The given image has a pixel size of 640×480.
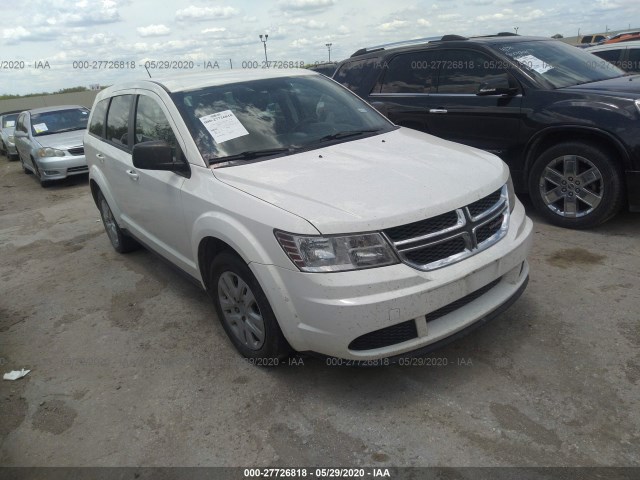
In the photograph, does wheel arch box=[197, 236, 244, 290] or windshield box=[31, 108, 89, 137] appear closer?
wheel arch box=[197, 236, 244, 290]

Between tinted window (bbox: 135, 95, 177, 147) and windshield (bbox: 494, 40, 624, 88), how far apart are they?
3531 millimetres

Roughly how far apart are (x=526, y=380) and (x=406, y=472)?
3.12ft

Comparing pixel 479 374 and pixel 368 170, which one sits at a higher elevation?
pixel 368 170

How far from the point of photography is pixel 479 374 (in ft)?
9.53

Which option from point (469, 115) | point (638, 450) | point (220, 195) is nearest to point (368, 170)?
point (220, 195)

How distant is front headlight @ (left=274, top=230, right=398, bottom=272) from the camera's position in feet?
8.04

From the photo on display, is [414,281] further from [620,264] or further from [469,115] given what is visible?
[469,115]

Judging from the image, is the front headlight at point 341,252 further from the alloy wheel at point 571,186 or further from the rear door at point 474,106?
the rear door at point 474,106

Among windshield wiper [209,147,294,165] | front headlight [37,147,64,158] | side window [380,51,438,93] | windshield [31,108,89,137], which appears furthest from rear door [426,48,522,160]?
windshield [31,108,89,137]

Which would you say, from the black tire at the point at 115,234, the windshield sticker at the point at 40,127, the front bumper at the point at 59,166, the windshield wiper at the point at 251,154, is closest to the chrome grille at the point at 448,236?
the windshield wiper at the point at 251,154

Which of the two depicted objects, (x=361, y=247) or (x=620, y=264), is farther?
(x=620, y=264)

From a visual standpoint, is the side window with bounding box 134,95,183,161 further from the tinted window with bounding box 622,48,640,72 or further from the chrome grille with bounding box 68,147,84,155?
the tinted window with bounding box 622,48,640,72

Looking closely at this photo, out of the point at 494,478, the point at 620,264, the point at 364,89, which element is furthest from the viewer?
the point at 364,89

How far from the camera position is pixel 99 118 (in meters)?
5.12
